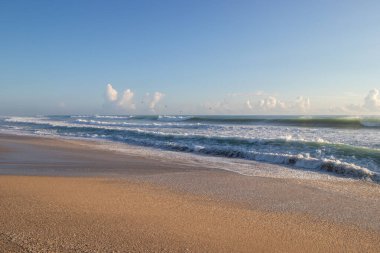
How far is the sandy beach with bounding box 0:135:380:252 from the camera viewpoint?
3441 mm

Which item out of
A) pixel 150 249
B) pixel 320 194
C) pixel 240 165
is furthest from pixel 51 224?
pixel 240 165

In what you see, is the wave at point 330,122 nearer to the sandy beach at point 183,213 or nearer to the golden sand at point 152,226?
the sandy beach at point 183,213

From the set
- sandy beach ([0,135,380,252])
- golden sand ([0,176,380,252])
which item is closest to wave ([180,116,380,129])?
sandy beach ([0,135,380,252])

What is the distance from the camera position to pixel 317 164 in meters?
9.49

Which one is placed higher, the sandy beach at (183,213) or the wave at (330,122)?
the wave at (330,122)

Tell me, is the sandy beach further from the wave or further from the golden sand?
the wave

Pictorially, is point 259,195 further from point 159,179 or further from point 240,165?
point 240,165

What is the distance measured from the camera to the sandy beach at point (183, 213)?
344cm

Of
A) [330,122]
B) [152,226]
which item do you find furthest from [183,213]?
[330,122]

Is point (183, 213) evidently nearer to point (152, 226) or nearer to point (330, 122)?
point (152, 226)

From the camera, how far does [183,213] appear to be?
451cm

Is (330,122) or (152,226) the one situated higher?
(330,122)

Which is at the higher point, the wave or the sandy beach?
the wave

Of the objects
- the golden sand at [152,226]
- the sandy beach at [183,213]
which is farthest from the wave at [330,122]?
the golden sand at [152,226]
